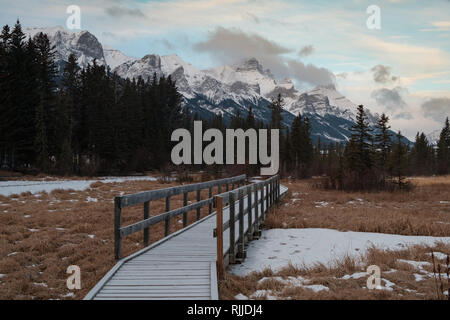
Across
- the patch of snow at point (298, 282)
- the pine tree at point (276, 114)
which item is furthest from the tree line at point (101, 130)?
the patch of snow at point (298, 282)

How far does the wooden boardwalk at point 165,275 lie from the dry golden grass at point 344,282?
457 mm

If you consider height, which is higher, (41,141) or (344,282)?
(41,141)

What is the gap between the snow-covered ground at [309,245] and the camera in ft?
26.1

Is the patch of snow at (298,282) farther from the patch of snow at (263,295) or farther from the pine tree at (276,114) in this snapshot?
the pine tree at (276,114)

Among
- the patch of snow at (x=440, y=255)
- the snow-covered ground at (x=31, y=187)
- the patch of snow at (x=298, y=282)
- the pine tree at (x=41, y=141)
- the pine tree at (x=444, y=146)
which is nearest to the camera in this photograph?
the patch of snow at (x=298, y=282)

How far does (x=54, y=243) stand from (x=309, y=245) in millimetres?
6218

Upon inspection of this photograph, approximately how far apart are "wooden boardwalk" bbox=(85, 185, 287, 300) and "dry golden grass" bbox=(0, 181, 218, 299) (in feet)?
3.05

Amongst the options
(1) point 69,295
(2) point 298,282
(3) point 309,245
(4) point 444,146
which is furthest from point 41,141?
(4) point 444,146

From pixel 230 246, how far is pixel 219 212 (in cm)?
121

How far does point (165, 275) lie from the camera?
578 cm

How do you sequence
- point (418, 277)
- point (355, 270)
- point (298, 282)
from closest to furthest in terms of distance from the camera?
1. point (298, 282)
2. point (418, 277)
3. point (355, 270)

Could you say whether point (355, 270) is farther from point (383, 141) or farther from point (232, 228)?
point (383, 141)

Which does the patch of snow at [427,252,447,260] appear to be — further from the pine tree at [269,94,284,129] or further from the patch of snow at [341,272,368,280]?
the pine tree at [269,94,284,129]

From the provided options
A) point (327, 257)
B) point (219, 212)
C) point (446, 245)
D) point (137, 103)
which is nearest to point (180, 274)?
point (219, 212)
